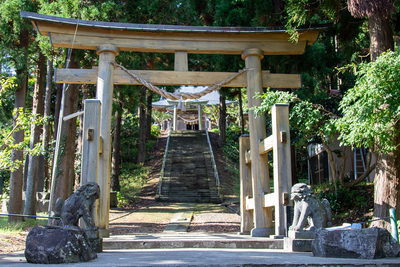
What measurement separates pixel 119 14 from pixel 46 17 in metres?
5.48

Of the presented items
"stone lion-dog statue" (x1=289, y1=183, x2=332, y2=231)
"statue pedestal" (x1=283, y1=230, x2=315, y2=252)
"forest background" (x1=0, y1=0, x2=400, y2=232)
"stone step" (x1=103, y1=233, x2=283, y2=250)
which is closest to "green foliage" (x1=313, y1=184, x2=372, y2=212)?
"forest background" (x1=0, y1=0, x2=400, y2=232)

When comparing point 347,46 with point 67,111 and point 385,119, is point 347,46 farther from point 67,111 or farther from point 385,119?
point 67,111

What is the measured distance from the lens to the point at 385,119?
5.43 m

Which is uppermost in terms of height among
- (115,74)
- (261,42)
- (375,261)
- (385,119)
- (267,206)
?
(261,42)

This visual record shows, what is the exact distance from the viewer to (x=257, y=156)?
7.05m

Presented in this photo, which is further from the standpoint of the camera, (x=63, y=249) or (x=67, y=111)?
(x=67, y=111)

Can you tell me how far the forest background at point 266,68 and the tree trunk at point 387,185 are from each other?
2 cm

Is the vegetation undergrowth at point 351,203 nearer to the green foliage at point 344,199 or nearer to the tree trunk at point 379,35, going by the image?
the green foliage at point 344,199

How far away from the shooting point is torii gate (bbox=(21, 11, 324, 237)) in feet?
23.0

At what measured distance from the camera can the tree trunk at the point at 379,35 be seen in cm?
709

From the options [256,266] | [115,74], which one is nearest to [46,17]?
[115,74]

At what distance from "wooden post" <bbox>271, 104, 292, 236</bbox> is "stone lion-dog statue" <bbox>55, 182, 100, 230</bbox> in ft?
9.75

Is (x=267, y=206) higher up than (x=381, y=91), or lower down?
lower down

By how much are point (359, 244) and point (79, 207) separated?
3887mm
